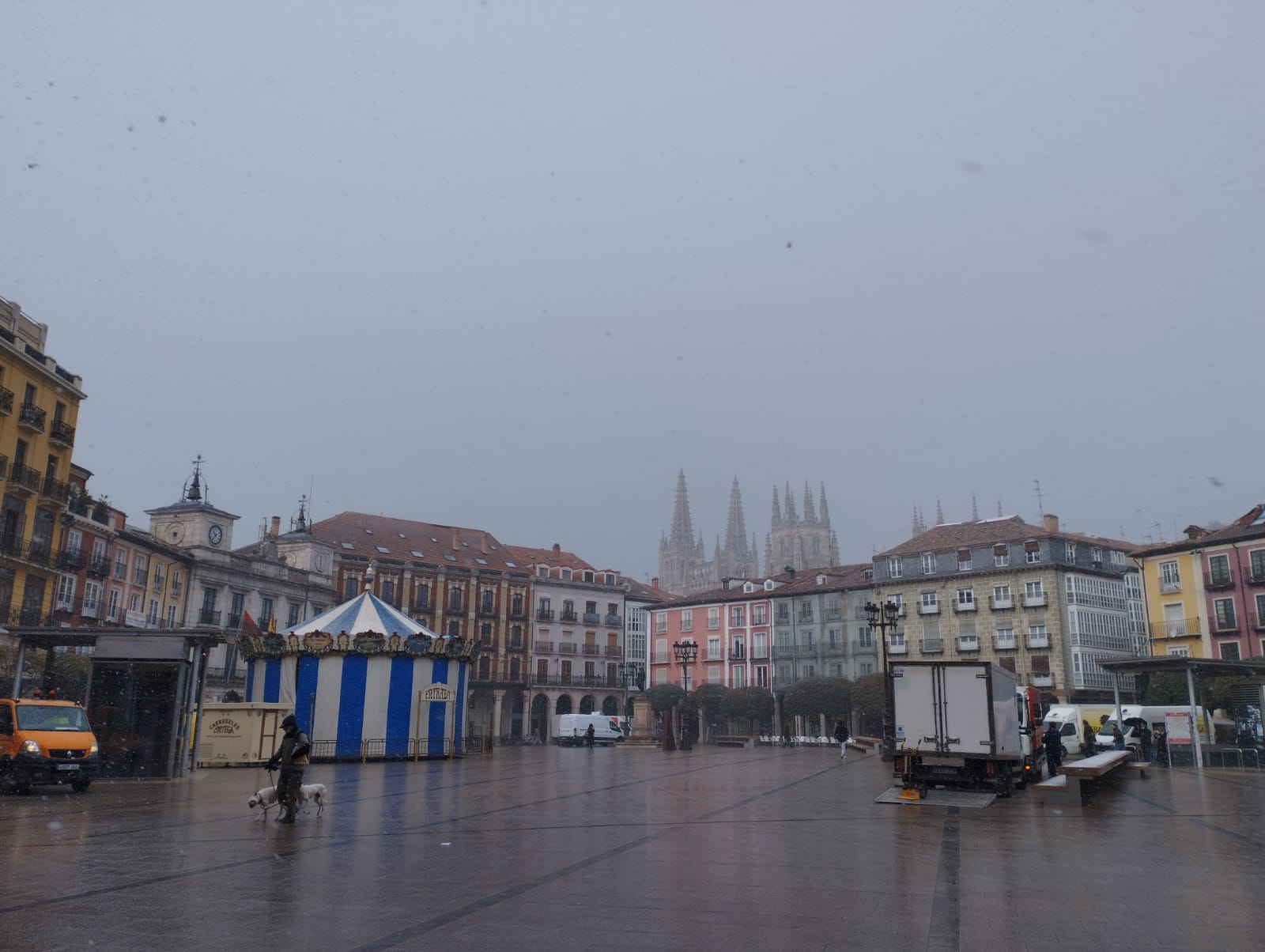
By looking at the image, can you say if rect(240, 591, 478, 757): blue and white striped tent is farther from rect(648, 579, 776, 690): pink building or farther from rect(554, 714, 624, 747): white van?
rect(648, 579, 776, 690): pink building

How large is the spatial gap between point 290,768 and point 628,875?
21.5ft

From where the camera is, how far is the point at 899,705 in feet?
63.8

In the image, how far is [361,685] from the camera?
116ft

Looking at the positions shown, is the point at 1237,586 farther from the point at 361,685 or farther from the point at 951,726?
the point at 361,685

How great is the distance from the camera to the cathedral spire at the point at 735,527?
184 metres

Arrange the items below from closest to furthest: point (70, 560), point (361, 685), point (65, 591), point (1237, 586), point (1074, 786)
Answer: point (1074, 786), point (361, 685), point (70, 560), point (65, 591), point (1237, 586)

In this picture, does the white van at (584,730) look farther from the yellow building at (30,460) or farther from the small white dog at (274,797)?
the small white dog at (274,797)

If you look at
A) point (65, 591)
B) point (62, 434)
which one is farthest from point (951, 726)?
point (65, 591)

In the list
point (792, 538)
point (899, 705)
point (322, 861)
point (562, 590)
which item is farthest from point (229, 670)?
point (792, 538)

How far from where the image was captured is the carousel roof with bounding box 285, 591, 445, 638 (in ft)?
123

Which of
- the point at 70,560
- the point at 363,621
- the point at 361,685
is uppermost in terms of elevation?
the point at 70,560

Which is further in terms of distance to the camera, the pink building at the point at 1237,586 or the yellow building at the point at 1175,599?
the yellow building at the point at 1175,599

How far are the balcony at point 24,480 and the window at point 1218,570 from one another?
5589 centimetres

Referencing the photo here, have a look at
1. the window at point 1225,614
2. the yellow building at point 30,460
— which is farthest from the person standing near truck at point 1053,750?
the yellow building at point 30,460
